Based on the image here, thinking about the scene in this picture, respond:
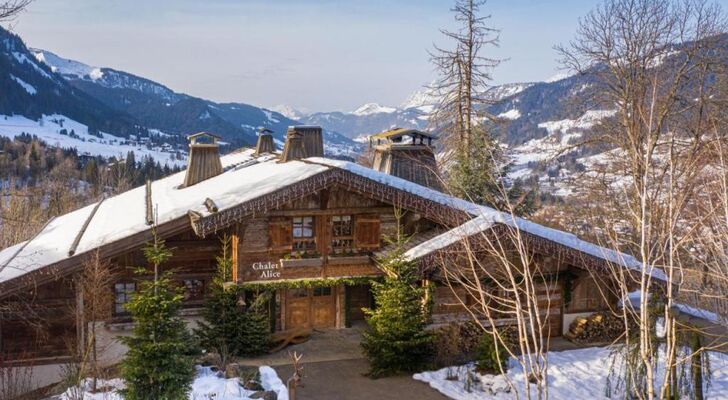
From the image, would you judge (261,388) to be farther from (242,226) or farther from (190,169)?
(190,169)

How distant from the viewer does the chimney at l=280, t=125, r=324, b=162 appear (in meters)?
28.0

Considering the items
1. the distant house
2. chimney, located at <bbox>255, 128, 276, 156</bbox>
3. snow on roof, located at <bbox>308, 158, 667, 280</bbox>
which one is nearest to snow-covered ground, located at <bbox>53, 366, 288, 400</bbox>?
the distant house

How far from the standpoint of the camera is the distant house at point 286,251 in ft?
59.2

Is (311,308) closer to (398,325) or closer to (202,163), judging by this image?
(398,325)

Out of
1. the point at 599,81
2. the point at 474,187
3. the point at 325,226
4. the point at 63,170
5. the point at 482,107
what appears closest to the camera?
the point at 325,226

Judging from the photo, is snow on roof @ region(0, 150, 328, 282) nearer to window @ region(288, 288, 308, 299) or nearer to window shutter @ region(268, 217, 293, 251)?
window shutter @ region(268, 217, 293, 251)

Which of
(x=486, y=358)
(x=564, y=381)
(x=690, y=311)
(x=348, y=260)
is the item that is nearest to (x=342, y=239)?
(x=348, y=260)

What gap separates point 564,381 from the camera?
16.9 m

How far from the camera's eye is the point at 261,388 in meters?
15.6

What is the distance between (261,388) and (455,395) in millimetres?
5324

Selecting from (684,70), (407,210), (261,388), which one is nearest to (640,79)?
(684,70)

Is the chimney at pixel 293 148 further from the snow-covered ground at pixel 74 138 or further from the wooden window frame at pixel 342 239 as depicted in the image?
the snow-covered ground at pixel 74 138

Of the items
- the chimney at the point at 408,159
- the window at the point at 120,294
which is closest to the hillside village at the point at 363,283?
the window at the point at 120,294

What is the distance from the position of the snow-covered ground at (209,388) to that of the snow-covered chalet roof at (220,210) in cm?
383
